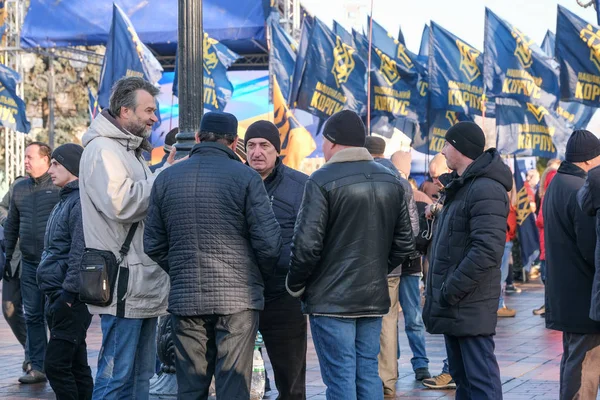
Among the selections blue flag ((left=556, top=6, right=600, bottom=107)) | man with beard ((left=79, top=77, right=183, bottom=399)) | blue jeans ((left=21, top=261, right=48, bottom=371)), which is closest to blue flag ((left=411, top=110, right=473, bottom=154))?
blue flag ((left=556, top=6, right=600, bottom=107))

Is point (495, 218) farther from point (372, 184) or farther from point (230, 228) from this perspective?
point (230, 228)

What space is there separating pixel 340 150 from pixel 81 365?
2453 mm

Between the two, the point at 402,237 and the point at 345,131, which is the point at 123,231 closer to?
the point at 345,131

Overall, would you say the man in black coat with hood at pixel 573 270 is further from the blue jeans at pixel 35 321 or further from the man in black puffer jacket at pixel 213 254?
the blue jeans at pixel 35 321

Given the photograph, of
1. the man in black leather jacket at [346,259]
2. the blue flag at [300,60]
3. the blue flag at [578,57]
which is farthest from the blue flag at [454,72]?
the man in black leather jacket at [346,259]

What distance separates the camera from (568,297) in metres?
6.02

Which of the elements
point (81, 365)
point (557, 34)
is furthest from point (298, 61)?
point (81, 365)

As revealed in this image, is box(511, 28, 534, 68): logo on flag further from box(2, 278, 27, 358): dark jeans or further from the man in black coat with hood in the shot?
the man in black coat with hood

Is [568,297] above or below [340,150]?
below

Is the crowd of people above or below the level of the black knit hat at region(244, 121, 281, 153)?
below

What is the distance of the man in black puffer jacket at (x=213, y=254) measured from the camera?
5168 millimetres

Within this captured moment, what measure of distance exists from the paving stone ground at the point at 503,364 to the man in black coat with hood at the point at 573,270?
1.38m

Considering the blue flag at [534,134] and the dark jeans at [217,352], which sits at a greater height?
the blue flag at [534,134]

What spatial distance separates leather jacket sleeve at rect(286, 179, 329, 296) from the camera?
5262 mm
